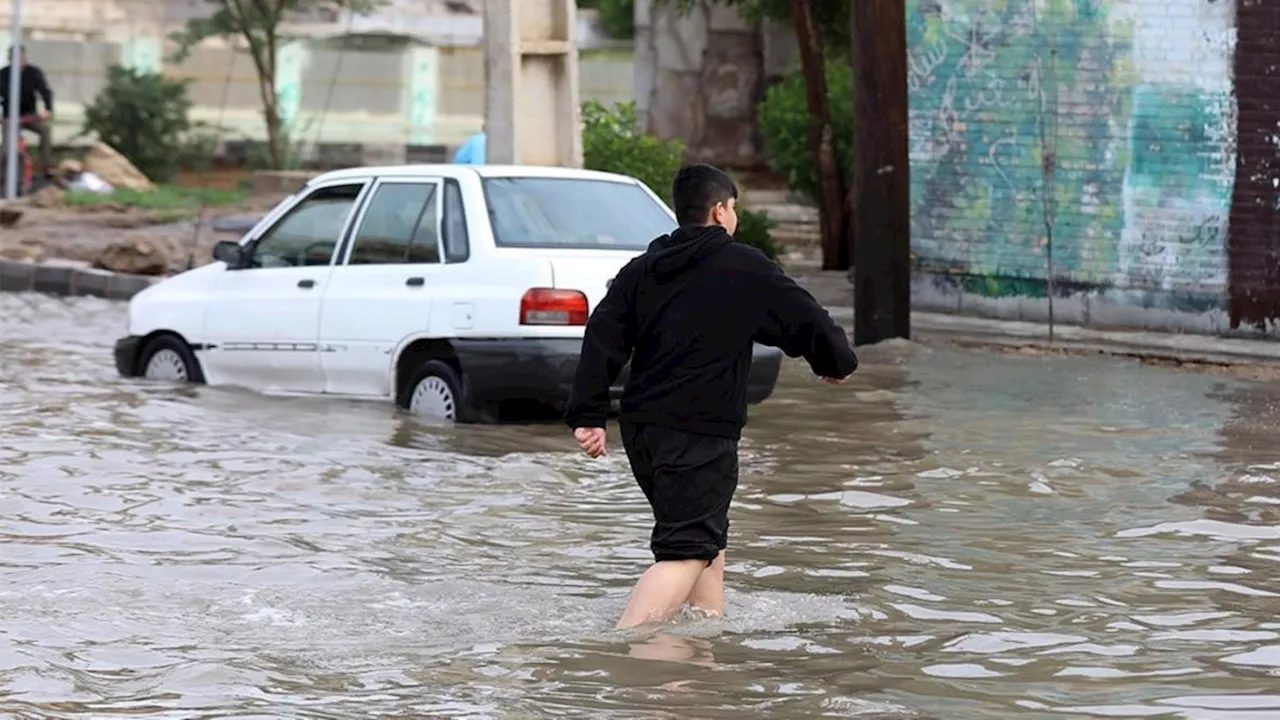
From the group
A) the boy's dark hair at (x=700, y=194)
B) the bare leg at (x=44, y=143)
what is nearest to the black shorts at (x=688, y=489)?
the boy's dark hair at (x=700, y=194)

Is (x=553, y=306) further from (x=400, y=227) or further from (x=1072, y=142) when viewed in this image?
(x=1072, y=142)

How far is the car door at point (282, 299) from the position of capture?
13.3 m

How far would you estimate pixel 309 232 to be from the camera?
13.5 metres

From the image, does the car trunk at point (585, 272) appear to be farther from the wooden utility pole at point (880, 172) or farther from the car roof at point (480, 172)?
the wooden utility pole at point (880, 172)

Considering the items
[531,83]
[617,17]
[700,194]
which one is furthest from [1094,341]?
[617,17]

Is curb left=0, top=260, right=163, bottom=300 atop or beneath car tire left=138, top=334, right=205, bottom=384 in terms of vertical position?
atop

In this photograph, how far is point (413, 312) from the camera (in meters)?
12.6

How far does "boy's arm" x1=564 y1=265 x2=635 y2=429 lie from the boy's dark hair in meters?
0.27

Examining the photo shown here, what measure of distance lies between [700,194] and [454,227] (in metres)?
5.42

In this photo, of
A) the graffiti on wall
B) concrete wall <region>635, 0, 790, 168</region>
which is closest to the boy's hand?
the graffiti on wall

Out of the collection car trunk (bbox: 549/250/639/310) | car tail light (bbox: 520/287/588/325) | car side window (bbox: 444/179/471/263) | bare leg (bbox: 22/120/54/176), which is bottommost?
car tail light (bbox: 520/287/588/325)

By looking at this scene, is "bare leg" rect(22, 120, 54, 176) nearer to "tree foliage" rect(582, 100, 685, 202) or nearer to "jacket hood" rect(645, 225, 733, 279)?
"tree foliage" rect(582, 100, 685, 202)

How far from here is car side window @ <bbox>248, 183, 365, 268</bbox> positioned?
13312 millimetres

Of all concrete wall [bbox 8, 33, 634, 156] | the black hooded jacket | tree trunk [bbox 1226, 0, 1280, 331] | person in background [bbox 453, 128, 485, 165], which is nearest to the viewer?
the black hooded jacket
